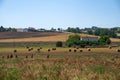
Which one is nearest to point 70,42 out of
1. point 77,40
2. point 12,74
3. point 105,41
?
point 77,40

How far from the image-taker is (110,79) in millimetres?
9930

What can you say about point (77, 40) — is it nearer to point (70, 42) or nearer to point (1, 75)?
point (70, 42)

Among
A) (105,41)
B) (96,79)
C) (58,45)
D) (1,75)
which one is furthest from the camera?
(105,41)

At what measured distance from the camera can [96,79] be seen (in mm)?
9891

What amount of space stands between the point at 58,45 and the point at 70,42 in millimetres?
5587

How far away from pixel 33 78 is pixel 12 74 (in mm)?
1377

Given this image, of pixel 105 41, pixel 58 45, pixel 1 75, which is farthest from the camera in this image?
pixel 105 41

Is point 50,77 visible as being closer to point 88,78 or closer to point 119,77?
point 88,78

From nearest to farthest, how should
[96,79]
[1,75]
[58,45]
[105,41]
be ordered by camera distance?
[96,79]
[1,75]
[58,45]
[105,41]

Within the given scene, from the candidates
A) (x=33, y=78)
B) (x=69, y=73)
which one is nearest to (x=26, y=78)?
(x=33, y=78)

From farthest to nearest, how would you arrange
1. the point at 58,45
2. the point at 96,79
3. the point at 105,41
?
Answer: the point at 105,41, the point at 58,45, the point at 96,79

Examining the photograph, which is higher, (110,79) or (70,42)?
(110,79)

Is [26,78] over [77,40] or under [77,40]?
over

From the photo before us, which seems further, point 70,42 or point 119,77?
point 70,42
